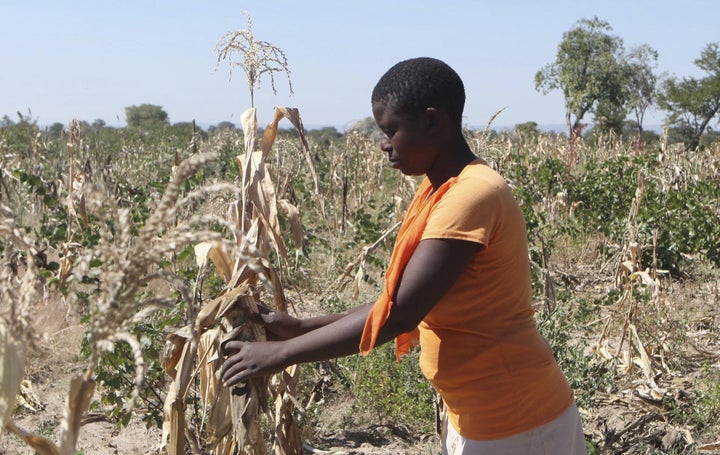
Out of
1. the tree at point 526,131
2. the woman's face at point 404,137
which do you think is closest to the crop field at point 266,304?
the woman's face at point 404,137

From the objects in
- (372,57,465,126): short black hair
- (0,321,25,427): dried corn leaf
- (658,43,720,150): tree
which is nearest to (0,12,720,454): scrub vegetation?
(0,321,25,427): dried corn leaf

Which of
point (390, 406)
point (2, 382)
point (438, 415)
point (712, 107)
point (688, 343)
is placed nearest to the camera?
point (2, 382)

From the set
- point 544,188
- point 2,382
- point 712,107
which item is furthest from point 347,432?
point 712,107

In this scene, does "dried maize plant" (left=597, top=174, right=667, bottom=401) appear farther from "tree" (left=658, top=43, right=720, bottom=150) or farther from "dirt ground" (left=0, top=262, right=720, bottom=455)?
"tree" (left=658, top=43, right=720, bottom=150)

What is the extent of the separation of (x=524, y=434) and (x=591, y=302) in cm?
446

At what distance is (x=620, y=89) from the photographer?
37.7 m

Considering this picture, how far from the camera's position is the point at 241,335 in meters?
2.44

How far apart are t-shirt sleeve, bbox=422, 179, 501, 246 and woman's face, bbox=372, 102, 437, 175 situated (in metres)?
0.12

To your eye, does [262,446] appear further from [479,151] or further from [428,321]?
[479,151]

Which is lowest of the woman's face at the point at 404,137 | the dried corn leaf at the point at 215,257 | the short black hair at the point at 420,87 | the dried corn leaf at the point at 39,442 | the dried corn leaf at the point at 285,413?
the dried corn leaf at the point at 285,413

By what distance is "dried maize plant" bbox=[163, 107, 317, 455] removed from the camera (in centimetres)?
253

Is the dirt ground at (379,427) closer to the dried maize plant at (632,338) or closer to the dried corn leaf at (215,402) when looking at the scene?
the dried maize plant at (632,338)

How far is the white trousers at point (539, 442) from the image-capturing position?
220 cm

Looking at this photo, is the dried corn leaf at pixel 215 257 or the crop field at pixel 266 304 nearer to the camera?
the crop field at pixel 266 304
